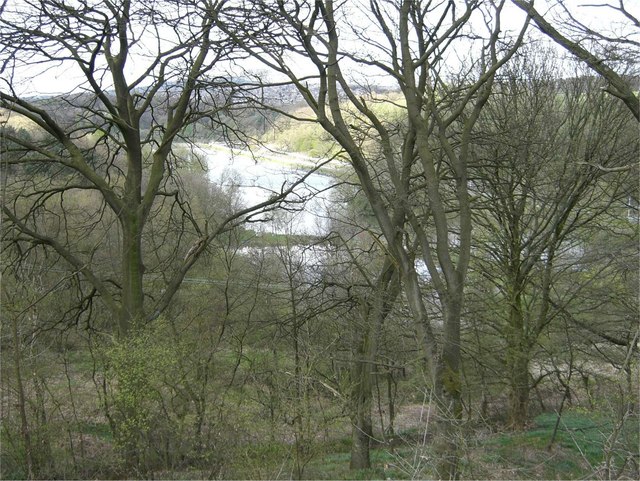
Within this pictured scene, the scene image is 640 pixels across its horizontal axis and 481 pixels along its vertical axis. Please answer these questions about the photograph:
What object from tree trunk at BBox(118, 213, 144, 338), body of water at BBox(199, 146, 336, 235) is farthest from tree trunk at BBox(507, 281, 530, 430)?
tree trunk at BBox(118, 213, 144, 338)

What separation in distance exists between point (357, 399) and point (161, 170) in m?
5.79

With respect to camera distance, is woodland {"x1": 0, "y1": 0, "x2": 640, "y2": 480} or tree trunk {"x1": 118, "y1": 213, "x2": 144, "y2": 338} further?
tree trunk {"x1": 118, "y1": 213, "x2": 144, "y2": 338}

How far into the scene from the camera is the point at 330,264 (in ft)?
42.2

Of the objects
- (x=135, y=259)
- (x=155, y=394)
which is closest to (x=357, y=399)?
(x=155, y=394)

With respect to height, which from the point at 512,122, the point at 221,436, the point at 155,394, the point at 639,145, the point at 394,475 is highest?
the point at 512,122

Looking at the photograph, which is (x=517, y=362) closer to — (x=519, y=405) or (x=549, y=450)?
(x=549, y=450)

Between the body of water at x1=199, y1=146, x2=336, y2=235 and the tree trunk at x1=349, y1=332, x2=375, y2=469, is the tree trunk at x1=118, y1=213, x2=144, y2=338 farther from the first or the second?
the tree trunk at x1=349, y1=332, x2=375, y2=469

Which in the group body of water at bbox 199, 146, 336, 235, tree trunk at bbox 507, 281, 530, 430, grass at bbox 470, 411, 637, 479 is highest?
body of water at bbox 199, 146, 336, 235

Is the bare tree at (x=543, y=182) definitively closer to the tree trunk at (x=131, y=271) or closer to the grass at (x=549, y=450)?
the grass at (x=549, y=450)

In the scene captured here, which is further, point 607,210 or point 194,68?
point 607,210

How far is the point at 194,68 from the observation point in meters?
10.7

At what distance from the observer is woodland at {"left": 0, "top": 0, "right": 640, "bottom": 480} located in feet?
26.9

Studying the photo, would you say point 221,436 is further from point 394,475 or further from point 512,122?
point 512,122

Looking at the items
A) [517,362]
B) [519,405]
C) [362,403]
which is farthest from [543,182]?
[362,403]
